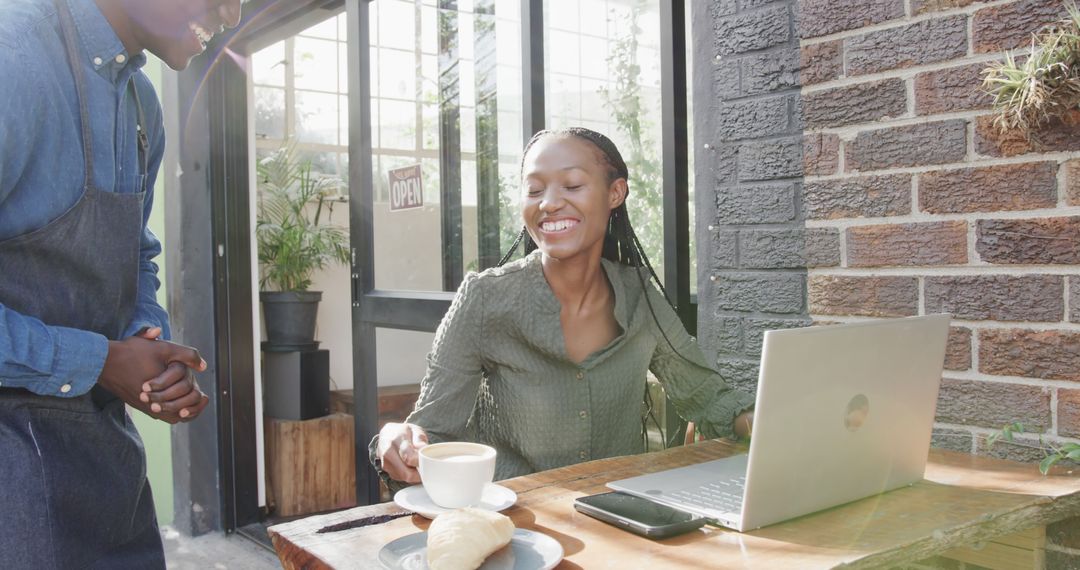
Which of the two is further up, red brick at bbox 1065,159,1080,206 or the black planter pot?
red brick at bbox 1065,159,1080,206

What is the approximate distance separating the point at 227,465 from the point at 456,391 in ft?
8.68

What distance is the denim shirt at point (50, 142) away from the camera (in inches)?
51.6

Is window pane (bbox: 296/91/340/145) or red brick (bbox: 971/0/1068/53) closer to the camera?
red brick (bbox: 971/0/1068/53)

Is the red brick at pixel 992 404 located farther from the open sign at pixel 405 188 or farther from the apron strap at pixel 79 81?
the open sign at pixel 405 188

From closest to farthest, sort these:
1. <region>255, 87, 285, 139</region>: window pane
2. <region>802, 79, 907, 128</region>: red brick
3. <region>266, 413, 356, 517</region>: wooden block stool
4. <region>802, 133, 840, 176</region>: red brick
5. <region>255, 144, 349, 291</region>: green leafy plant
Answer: <region>802, 79, 907, 128</region>: red brick → <region>802, 133, 840, 176</region>: red brick → <region>266, 413, 356, 517</region>: wooden block stool → <region>255, 144, 349, 291</region>: green leafy plant → <region>255, 87, 285, 139</region>: window pane

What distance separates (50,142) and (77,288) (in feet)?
0.81

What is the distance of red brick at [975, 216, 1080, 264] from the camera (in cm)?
144

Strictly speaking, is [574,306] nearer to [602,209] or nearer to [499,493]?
[602,209]

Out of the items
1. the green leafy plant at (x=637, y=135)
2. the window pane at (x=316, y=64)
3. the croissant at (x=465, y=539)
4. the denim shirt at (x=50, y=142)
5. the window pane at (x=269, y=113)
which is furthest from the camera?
the window pane at (x=269, y=113)

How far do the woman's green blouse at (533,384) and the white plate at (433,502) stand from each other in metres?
0.42

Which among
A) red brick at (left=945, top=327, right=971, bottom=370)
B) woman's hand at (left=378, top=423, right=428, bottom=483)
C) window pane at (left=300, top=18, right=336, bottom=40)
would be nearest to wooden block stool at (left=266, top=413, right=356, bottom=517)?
window pane at (left=300, top=18, right=336, bottom=40)

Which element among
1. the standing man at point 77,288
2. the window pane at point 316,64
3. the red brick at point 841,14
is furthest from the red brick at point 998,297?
the window pane at point 316,64

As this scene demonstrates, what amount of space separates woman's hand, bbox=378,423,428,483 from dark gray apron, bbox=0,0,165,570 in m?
0.49

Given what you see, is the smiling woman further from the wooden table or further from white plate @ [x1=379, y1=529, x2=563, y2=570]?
white plate @ [x1=379, y1=529, x2=563, y2=570]
